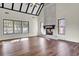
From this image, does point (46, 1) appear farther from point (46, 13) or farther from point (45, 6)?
point (46, 13)

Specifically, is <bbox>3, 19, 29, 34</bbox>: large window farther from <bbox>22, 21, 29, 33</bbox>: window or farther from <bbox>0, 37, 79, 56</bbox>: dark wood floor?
<bbox>0, 37, 79, 56</bbox>: dark wood floor

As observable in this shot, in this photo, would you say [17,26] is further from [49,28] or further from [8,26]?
[49,28]

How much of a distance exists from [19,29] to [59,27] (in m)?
0.53

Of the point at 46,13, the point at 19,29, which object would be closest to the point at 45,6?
the point at 46,13

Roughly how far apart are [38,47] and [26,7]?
0.53 meters

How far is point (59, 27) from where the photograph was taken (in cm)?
125

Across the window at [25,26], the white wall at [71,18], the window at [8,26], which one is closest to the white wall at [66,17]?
the white wall at [71,18]

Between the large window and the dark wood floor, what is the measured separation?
0.12 m

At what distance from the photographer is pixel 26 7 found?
1.18m

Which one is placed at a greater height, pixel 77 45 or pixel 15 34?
pixel 15 34

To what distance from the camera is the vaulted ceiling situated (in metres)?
1.11

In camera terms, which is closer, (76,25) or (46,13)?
(76,25)

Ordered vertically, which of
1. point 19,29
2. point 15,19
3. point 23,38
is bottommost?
point 23,38

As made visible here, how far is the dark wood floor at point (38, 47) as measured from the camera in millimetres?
1166
